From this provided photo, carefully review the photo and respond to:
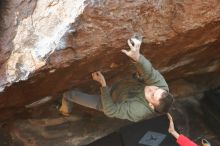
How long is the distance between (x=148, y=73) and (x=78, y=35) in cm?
52

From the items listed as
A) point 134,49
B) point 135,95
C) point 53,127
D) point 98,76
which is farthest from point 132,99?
point 53,127

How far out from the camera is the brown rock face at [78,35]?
2.44 metres

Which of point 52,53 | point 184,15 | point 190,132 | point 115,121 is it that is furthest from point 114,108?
point 190,132

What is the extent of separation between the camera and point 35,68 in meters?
2.47

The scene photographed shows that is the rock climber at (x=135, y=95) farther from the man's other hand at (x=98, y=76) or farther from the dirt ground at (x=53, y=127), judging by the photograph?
the dirt ground at (x=53, y=127)

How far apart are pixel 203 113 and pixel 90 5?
2503mm

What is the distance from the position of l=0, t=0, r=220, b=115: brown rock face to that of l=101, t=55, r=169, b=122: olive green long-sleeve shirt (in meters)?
0.16

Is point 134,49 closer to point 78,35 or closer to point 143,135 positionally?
point 78,35

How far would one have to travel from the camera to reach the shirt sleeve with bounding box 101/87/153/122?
108 inches

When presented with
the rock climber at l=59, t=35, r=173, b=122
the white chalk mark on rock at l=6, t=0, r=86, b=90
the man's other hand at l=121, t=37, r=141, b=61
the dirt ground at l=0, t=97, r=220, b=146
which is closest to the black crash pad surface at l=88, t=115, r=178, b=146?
the dirt ground at l=0, t=97, r=220, b=146

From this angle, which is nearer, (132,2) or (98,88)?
(132,2)

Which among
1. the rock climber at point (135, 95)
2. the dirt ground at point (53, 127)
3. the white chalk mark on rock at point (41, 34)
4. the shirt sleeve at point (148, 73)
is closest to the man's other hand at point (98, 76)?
the rock climber at point (135, 95)

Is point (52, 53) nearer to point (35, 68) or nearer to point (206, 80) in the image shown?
point (35, 68)

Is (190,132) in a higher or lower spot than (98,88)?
lower
